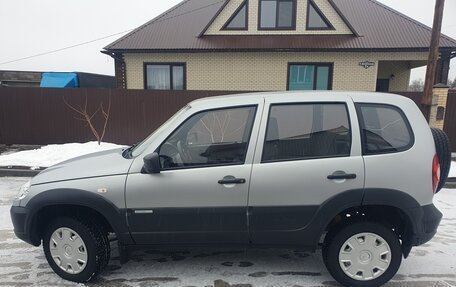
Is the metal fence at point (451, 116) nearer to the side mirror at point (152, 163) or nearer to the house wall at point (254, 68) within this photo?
the house wall at point (254, 68)

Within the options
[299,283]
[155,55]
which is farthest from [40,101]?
[299,283]

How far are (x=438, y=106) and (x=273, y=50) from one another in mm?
6091

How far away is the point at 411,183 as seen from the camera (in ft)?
8.95

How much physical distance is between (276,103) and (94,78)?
15455 mm

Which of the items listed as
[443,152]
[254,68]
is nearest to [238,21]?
[254,68]

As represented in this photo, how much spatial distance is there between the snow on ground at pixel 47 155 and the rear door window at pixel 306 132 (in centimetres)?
672

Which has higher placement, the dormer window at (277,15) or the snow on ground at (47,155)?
the dormer window at (277,15)

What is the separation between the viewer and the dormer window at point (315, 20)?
12.9 meters

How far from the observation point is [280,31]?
13133mm

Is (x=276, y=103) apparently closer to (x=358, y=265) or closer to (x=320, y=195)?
(x=320, y=195)

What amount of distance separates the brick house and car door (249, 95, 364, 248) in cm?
1002

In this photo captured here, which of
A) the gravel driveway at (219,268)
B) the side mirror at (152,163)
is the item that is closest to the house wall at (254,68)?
the gravel driveway at (219,268)

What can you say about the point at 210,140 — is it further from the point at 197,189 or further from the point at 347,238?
the point at 347,238

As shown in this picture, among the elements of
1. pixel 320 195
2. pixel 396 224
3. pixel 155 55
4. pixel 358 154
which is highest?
pixel 155 55
